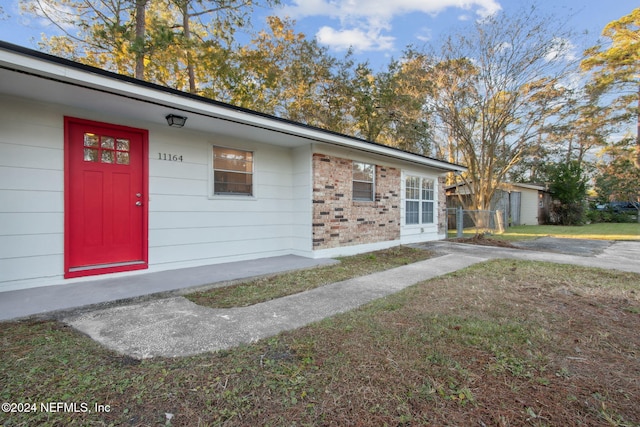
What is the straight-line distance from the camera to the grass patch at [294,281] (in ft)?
12.4

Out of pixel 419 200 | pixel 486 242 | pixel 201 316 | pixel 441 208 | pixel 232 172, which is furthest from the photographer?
pixel 441 208

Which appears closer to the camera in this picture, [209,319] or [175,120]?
[209,319]

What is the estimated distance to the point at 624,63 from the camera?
15648 mm

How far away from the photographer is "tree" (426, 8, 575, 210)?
406 inches

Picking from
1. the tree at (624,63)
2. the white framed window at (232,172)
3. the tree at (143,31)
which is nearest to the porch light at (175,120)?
the white framed window at (232,172)

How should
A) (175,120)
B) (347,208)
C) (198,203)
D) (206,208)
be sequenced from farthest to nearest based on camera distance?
(347,208) < (206,208) < (198,203) < (175,120)

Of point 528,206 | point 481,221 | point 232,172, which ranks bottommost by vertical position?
point 481,221

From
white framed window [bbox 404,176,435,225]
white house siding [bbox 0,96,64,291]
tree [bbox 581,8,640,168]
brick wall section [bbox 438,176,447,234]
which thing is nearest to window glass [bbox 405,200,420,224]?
white framed window [bbox 404,176,435,225]

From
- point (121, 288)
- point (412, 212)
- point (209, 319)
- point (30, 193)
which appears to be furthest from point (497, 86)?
point (30, 193)

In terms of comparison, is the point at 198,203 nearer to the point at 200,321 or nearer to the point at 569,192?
the point at 200,321

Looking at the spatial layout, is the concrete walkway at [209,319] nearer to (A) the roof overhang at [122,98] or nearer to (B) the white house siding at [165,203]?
(B) the white house siding at [165,203]

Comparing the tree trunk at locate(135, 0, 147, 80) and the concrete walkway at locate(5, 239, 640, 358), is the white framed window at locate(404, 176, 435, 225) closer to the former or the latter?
the concrete walkway at locate(5, 239, 640, 358)

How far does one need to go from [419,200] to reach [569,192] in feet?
46.1

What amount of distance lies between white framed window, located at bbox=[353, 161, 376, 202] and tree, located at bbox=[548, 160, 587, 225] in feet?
54.1
